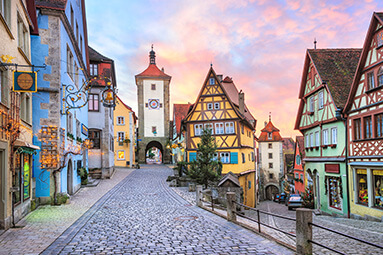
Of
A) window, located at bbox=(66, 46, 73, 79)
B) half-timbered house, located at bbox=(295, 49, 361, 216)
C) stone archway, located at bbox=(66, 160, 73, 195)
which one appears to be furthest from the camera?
half-timbered house, located at bbox=(295, 49, 361, 216)

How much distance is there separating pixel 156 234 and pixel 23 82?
5.91 metres

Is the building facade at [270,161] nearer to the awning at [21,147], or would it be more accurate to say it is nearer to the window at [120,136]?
the window at [120,136]

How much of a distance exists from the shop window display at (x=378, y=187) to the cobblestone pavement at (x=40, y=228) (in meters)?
13.2

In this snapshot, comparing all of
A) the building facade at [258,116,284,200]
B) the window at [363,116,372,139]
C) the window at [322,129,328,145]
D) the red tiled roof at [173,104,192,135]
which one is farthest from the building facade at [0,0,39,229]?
the building facade at [258,116,284,200]

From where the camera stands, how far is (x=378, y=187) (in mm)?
16578

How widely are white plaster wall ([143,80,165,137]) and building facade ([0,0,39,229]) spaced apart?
44.3 meters

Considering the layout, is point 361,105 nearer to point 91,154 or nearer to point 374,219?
point 374,219

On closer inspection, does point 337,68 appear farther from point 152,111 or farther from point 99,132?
point 152,111

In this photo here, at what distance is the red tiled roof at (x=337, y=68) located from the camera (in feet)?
67.5

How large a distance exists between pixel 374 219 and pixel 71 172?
15.9 meters

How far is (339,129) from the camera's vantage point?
20078mm

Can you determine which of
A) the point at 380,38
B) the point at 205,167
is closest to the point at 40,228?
the point at 205,167

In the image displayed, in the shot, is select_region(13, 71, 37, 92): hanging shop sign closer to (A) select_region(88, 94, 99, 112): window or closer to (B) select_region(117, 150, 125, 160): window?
(A) select_region(88, 94, 99, 112): window

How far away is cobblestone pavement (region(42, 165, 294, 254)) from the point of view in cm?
805
